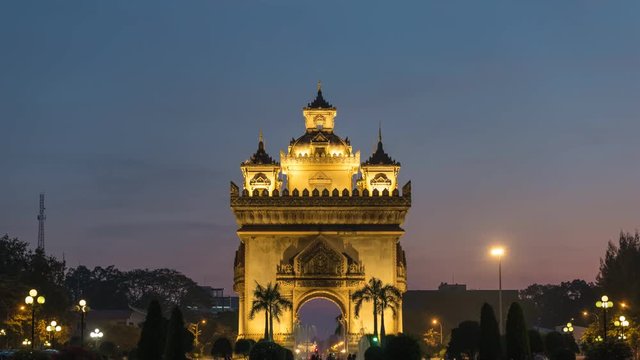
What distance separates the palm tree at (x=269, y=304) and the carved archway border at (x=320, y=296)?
1.25 metres

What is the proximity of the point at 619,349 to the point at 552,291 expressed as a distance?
3971 inches

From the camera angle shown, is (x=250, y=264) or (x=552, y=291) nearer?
(x=250, y=264)

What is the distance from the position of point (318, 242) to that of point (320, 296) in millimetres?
3799

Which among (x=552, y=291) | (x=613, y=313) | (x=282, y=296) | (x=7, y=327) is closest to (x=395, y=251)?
(x=282, y=296)

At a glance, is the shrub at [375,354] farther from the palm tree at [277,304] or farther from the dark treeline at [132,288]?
the dark treeline at [132,288]

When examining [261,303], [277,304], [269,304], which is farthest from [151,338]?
[277,304]

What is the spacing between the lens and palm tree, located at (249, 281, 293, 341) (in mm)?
70875

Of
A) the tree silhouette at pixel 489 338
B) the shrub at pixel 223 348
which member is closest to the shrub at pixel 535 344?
the tree silhouette at pixel 489 338

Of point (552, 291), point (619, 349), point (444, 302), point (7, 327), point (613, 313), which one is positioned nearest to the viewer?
point (619, 349)

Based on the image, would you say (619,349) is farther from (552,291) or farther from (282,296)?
(552,291)

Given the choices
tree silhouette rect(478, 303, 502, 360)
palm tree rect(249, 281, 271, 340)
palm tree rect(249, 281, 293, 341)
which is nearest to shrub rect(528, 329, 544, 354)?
tree silhouette rect(478, 303, 502, 360)

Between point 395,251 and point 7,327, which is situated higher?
point 395,251

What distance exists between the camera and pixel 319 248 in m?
74.9

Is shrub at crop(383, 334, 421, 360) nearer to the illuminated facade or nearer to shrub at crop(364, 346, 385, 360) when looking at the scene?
shrub at crop(364, 346, 385, 360)
